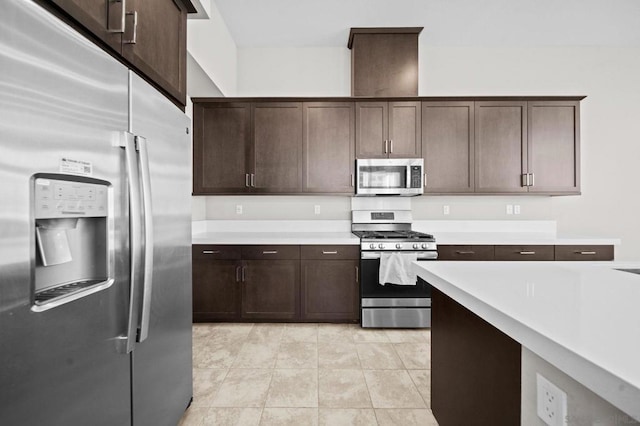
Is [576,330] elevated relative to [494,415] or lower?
elevated

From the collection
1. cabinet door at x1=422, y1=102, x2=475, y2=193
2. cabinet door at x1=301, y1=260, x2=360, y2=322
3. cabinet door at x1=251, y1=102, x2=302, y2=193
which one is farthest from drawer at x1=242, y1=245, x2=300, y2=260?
cabinet door at x1=422, y1=102, x2=475, y2=193

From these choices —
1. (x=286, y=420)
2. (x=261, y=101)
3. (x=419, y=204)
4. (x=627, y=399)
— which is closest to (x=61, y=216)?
(x=627, y=399)

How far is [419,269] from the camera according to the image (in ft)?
5.03

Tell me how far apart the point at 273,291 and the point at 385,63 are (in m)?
2.63

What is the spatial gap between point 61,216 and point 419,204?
352 centimetres

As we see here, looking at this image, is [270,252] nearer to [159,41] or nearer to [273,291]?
[273,291]

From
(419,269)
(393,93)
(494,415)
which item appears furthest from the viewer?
(393,93)

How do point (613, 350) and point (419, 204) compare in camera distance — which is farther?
point (419, 204)

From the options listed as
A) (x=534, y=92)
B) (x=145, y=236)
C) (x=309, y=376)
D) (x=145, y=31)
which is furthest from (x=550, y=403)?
(x=534, y=92)

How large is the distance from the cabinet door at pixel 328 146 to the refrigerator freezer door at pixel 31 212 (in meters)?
2.45

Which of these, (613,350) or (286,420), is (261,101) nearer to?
(286,420)

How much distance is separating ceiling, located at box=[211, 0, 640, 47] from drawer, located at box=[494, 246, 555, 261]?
2.29 m

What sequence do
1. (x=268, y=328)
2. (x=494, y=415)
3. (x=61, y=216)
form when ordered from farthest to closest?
(x=268, y=328), (x=494, y=415), (x=61, y=216)

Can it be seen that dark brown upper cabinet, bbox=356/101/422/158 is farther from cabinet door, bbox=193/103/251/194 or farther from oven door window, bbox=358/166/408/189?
cabinet door, bbox=193/103/251/194
